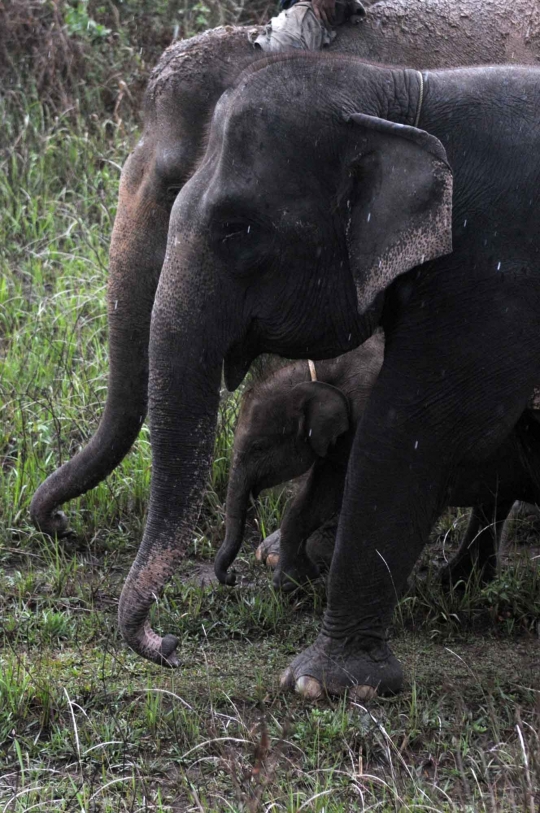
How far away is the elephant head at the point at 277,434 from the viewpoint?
185 inches

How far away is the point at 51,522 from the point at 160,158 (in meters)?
1.44

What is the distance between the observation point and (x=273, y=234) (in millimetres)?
3676

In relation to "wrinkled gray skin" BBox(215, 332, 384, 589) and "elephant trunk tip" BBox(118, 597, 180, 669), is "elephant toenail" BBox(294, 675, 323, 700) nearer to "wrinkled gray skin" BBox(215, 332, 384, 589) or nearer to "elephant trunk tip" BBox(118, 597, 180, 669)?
"elephant trunk tip" BBox(118, 597, 180, 669)

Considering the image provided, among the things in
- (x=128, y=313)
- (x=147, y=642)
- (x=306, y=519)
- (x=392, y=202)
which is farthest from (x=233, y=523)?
(x=392, y=202)

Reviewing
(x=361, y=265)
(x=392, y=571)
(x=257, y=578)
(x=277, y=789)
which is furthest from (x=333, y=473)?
(x=277, y=789)

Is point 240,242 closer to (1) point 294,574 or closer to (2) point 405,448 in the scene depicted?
(2) point 405,448

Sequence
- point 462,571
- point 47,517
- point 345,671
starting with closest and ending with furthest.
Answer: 1. point 345,671
2. point 462,571
3. point 47,517

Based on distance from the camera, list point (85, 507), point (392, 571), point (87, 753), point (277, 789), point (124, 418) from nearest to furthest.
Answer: point (277, 789) < point (87, 753) < point (392, 571) < point (124, 418) < point (85, 507)

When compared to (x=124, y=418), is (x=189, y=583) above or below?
below

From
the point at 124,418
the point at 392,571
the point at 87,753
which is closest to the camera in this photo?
the point at 87,753

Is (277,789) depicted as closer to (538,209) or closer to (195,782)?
(195,782)

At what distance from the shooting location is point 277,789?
337 cm

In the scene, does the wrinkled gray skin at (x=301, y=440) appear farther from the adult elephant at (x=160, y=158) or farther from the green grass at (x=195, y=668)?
the adult elephant at (x=160, y=158)

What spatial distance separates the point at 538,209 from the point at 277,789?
164cm
